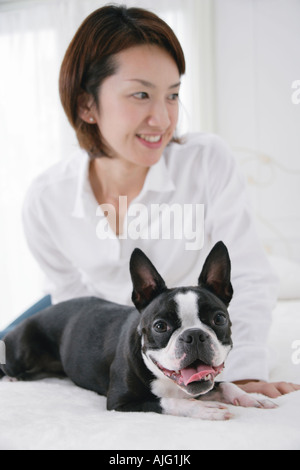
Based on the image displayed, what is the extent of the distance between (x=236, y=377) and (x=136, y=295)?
0.18 meters

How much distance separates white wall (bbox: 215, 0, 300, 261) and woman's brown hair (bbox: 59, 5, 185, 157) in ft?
0.32

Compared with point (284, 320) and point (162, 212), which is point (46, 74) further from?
point (284, 320)

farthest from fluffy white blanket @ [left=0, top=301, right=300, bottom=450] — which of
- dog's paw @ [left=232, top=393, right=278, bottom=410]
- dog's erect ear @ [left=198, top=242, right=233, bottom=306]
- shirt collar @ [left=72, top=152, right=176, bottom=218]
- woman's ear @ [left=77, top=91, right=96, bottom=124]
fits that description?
woman's ear @ [left=77, top=91, right=96, bottom=124]

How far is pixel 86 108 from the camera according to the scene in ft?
2.29

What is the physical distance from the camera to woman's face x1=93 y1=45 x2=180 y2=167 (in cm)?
58

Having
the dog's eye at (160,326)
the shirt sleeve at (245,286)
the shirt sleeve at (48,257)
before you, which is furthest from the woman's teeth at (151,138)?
the shirt sleeve at (48,257)

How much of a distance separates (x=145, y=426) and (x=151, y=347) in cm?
8

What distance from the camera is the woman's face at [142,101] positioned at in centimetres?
58

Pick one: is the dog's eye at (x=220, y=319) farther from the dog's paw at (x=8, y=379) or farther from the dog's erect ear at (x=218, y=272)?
the dog's paw at (x=8, y=379)

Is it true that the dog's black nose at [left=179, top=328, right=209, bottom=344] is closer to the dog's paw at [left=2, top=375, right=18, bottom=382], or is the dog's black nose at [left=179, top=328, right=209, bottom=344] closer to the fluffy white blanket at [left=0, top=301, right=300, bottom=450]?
the fluffy white blanket at [left=0, top=301, right=300, bottom=450]

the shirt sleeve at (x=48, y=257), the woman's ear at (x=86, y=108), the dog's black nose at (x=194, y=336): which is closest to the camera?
the dog's black nose at (x=194, y=336)

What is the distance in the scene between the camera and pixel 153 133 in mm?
614

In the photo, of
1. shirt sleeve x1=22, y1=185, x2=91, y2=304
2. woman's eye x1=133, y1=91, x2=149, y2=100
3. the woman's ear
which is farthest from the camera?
shirt sleeve x1=22, y1=185, x2=91, y2=304

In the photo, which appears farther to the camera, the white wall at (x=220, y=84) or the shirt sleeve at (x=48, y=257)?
the shirt sleeve at (x=48, y=257)
